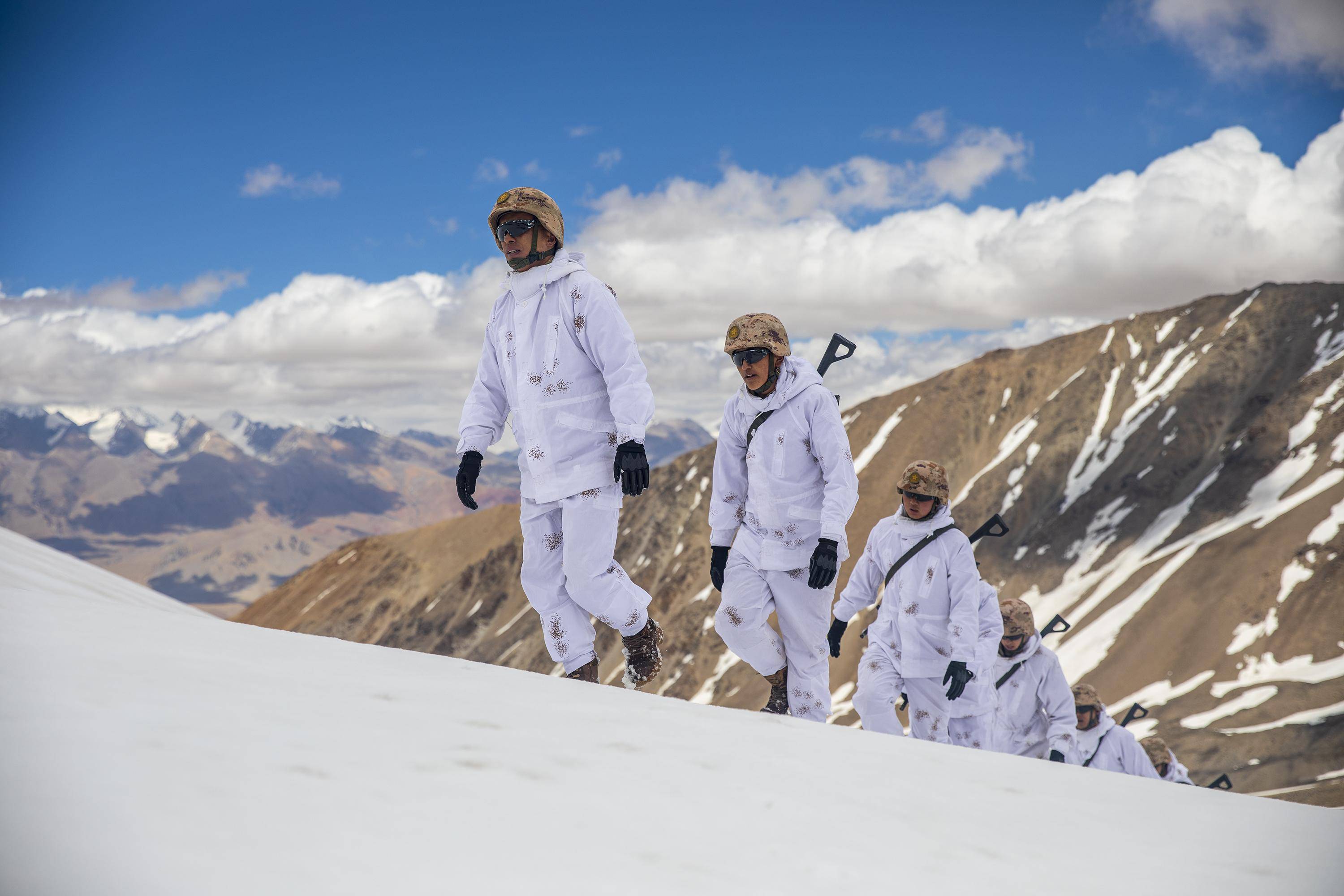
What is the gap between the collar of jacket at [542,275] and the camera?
541 cm

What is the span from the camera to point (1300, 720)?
87.2 feet

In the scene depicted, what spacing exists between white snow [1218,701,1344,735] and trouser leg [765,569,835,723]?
82.9 feet

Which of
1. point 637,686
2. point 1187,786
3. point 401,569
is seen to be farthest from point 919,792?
point 401,569

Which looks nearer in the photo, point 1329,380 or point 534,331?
point 534,331

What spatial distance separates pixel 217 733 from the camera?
6.28 feet

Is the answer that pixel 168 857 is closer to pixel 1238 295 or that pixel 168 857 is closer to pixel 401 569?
pixel 1238 295

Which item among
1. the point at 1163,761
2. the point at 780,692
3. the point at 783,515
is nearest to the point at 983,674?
the point at 780,692

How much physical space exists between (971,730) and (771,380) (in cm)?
287

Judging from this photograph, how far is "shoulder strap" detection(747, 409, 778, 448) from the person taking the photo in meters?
6.10

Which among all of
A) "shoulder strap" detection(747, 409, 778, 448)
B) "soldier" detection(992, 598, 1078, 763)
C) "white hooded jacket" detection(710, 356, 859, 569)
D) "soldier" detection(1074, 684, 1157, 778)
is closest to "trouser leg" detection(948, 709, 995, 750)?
"soldier" detection(992, 598, 1078, 763)

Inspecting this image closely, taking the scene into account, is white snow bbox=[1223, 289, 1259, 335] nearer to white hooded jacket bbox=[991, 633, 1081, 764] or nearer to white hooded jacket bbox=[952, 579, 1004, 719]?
white hooded jacket bbox=[991, 633, 1081, 764]

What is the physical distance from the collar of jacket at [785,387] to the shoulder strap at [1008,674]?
3773mm

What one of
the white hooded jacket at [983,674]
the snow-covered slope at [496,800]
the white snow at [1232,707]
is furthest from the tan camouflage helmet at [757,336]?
the white snow at [1232,707]

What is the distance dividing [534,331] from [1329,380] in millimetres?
52441
